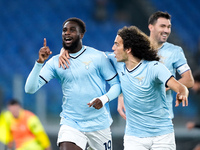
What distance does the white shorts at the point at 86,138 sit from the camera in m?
5.61

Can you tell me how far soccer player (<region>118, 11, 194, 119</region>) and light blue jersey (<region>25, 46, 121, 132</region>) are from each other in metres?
0.42

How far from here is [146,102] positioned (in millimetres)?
5215

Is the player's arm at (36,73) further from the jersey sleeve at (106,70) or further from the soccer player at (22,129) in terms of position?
the soccer player at (22,129)

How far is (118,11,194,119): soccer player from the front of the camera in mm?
6199

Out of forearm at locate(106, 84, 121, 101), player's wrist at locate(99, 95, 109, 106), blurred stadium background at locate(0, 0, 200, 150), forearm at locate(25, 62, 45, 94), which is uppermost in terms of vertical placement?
blurred stadium background at locate(0, 0, 200, 150)

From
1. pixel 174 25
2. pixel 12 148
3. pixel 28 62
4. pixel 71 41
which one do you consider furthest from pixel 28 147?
pixel 174 25

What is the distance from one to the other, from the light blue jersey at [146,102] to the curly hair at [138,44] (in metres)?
0.11

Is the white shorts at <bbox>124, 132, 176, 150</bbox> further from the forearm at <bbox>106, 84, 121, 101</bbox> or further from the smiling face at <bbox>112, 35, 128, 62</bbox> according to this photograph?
the smiling face at <bbox>112, 35, 128, 62</bbox>

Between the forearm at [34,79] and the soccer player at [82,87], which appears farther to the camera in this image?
the soccer player at [82,87]

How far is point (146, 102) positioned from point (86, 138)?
3.34 ft

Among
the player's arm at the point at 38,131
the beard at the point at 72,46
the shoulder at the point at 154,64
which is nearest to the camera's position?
the shoulder at the point at 154,64

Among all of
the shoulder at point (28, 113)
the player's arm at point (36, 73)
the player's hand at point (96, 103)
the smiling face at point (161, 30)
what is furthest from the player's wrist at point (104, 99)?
the shoulder at point (28, 113)

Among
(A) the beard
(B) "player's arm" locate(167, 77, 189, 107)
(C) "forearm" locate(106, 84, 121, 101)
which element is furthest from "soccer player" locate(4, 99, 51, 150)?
(B) "player's arm" locate(167, 77, 189, 107)

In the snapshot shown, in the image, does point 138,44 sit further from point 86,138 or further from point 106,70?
point 86,138
